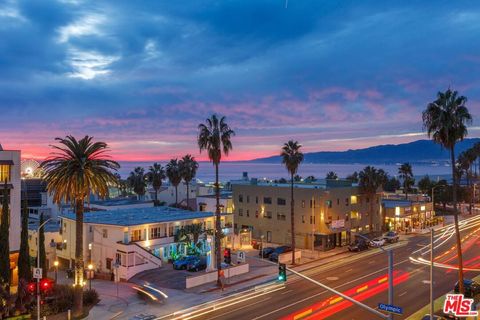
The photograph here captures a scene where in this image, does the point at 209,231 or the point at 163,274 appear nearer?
the point at 163,274

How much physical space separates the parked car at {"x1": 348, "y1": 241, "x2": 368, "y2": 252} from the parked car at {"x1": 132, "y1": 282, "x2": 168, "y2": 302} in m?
35.3

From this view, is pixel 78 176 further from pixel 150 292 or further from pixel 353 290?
pixel 353 290

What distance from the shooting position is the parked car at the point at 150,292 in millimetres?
42531

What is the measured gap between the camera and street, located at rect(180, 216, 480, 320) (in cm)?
3681

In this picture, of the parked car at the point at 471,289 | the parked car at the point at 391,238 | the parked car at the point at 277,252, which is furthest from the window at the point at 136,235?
the parked car at the point at 391,238

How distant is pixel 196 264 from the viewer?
173 feet

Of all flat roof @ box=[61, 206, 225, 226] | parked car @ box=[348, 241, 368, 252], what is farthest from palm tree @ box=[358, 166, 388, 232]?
flat roof @ box=[61, 206, 225, 226]

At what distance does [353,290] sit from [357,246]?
2632 cm

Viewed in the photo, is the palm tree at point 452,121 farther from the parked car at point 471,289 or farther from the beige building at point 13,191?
the beige building at point 13,191

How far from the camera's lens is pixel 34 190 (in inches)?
4021

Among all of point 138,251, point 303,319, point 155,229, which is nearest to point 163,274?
point 138,251

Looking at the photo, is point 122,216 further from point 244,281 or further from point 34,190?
point 34,190

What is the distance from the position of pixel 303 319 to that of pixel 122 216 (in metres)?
34.7

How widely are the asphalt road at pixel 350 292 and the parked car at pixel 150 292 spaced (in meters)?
7.50
